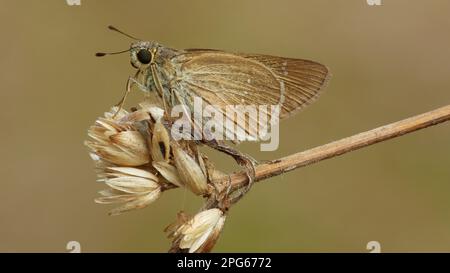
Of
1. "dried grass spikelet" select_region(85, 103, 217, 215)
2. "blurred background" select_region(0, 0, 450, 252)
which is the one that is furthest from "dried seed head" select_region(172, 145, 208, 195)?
"blurred background" select_region(0, 0, 450, 252)

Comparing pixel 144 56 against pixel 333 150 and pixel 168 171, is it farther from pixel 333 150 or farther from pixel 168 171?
pixel 333 150

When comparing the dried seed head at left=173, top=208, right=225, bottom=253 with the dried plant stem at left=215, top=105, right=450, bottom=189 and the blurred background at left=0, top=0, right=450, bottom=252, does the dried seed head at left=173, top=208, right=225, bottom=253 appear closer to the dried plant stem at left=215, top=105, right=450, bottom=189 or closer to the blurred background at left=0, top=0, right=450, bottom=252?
the dried plant stem at left=215, top=105, right=450, bottom=189

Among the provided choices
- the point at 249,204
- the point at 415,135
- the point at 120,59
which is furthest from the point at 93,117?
the point at 415,135

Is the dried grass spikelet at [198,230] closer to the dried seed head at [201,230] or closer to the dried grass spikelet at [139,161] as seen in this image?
the dried seed head at [201,230]

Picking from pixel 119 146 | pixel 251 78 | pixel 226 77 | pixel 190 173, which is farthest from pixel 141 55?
pixel 190 173

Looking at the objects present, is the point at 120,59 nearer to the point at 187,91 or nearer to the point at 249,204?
the point at 249,204

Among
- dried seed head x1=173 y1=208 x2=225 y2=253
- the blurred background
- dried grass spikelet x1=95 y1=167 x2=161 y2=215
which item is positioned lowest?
dried seed head x1=173 y1=208 x2=225 y2=253
